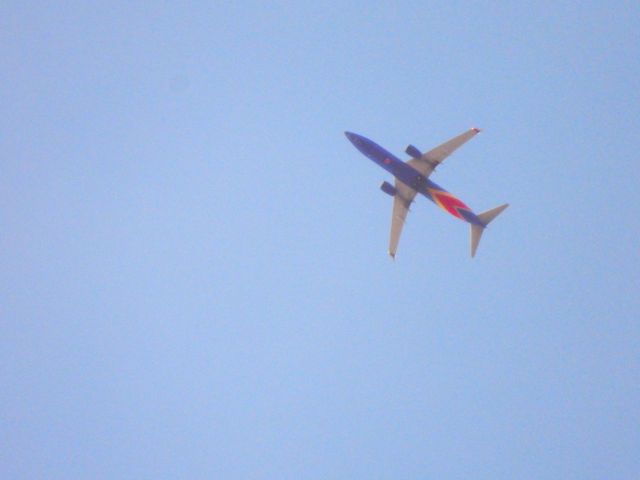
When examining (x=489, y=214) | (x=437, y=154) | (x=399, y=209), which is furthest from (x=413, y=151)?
(x=489, y=214)

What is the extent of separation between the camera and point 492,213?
194ft

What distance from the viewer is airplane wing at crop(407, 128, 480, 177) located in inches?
2298

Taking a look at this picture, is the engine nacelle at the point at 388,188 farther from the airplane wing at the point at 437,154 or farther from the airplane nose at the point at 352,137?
the airplane nose at the point at 352,137

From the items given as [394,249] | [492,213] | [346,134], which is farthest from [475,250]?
Result: [346,134]

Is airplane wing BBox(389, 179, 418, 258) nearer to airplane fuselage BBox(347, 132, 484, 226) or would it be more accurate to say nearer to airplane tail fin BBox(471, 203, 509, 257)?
airplane fuselage BBox(347, 132, 484, 226)

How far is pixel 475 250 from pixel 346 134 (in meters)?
16.3

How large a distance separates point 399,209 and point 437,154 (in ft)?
23.9

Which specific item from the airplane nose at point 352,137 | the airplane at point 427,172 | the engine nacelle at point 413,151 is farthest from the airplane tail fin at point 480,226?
the airplane nose at point 352,137

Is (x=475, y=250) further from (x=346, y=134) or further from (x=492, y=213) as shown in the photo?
(x=346, y=134)

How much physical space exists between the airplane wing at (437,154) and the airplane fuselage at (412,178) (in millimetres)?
549

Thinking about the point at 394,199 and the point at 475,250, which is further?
the point at 394,199

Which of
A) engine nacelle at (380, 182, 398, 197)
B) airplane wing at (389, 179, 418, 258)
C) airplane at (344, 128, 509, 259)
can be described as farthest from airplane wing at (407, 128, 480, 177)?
engine nacelle at (380, 182, 398, 197)

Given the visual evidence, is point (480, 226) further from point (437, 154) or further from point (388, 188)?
point (388, 188)

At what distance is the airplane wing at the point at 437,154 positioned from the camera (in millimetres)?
58375
